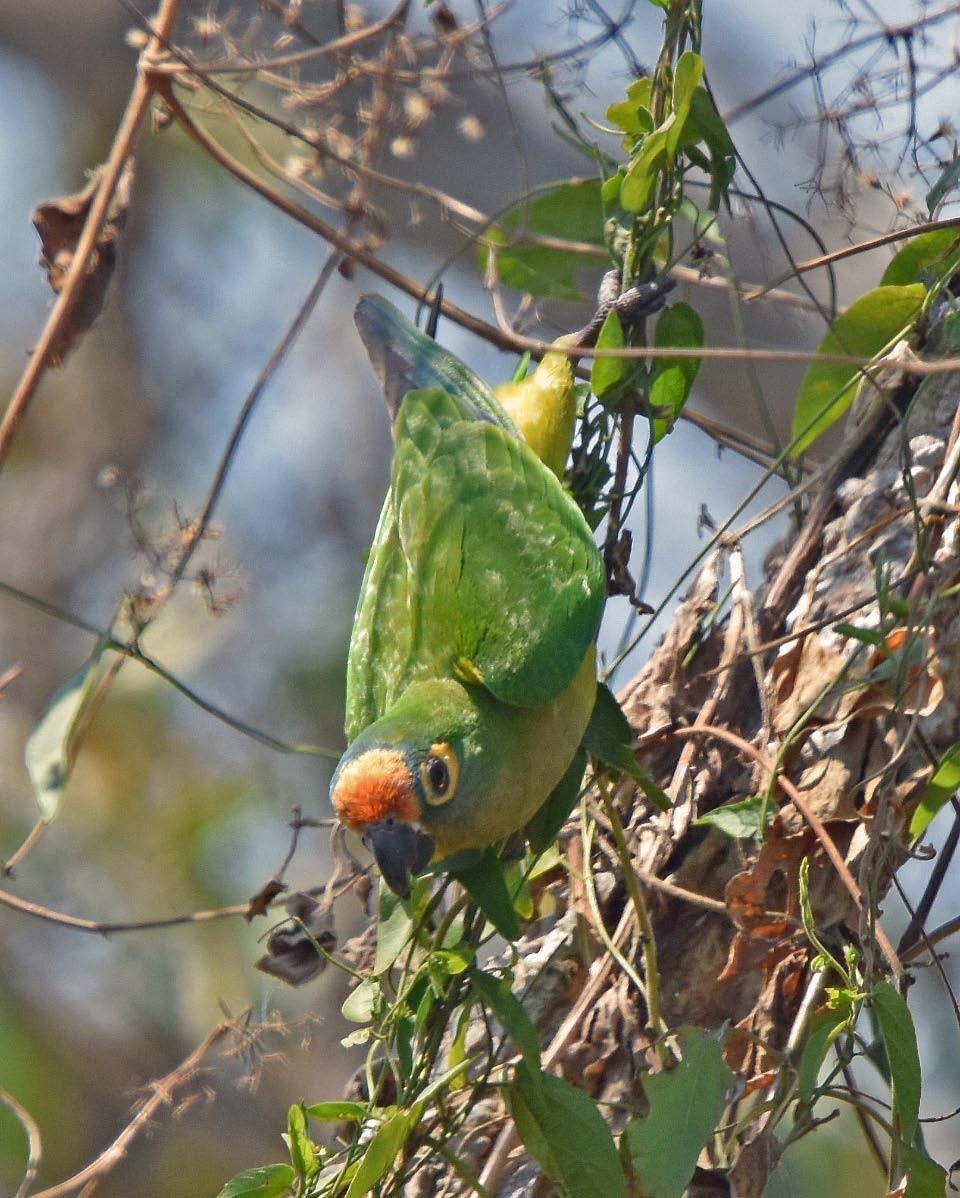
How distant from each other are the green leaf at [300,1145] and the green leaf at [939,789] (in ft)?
3.00

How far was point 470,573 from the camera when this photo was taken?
6.53ft

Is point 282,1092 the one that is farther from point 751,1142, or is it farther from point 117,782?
point 751,1142

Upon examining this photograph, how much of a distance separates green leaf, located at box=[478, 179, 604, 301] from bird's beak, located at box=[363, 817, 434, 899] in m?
1.10

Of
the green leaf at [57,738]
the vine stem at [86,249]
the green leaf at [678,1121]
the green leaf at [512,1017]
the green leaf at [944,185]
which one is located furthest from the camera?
the vine stem at [86,249]

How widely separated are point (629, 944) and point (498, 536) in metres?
0.64

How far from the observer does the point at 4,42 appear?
5.94 metres

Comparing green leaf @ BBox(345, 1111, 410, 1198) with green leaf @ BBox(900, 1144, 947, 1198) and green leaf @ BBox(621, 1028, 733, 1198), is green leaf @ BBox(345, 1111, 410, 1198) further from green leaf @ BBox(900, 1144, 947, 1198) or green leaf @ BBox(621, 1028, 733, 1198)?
green leaf @ BBox(900, 1144, 947, 1198)

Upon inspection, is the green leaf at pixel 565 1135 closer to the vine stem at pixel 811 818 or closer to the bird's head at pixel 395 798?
the bird's head at pixel 395 798

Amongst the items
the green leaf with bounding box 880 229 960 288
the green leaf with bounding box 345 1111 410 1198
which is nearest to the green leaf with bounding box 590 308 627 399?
the green leaf with bounding box 880 229 960 288

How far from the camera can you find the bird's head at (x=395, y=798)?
5.66 feet

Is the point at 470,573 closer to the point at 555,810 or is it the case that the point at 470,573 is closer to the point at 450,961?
the point at 555,810

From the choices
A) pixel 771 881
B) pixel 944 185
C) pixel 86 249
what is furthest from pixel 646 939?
pixel 86 249

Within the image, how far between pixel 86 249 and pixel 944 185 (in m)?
1.44

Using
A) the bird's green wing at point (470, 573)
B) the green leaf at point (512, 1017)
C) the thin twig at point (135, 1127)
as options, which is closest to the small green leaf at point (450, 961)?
the green leaf at point (512, 1017)
